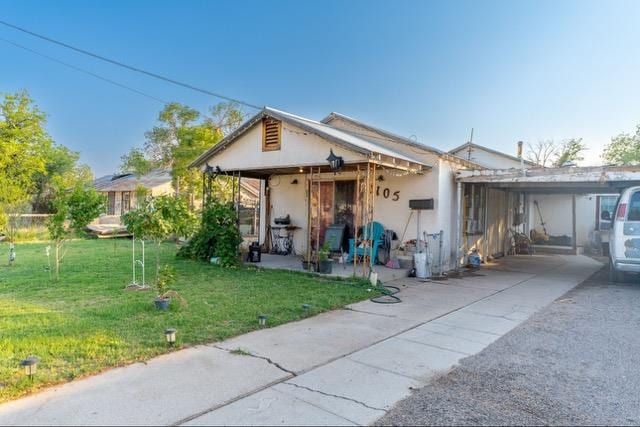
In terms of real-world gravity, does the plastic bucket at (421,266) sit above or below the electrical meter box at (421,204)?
below

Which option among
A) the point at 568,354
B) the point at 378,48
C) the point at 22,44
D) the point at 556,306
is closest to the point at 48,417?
the point at 568,354

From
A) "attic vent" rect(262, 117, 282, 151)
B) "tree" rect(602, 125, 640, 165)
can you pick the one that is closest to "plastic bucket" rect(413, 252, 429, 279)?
"attic vent" rect(262, 117, 282, 151)

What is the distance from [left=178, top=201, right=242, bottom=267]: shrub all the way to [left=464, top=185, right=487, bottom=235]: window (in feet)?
21.4

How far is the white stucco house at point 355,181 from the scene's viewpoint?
887cm

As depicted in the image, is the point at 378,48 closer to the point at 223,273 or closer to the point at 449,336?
the point at 223,273

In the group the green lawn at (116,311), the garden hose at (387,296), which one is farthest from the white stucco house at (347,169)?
the green lawn at (116,311)

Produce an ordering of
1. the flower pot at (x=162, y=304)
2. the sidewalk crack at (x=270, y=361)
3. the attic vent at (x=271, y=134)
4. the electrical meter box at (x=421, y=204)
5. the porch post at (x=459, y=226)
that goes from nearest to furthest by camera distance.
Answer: the sidewalk crack at (x=270, y=361) → the flower pot at (x=162, y=304) → the electrical meter box at (x=421, y=204) → the attic vent at (x=271, y=134) → the porch post at (x=459, y=226)

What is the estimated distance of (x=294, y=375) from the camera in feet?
11.5

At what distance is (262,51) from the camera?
15109 millimetres

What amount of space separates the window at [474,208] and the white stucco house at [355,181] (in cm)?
3

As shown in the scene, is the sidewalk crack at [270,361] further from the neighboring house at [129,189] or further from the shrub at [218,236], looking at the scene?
the neighboring house at [129,189]

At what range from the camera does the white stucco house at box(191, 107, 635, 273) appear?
8.87 m

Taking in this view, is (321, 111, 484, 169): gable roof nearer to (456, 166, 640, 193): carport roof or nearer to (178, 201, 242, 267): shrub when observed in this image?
(456, 166, 640, 193): carport roof

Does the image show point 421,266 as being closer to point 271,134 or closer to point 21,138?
point 271,134
